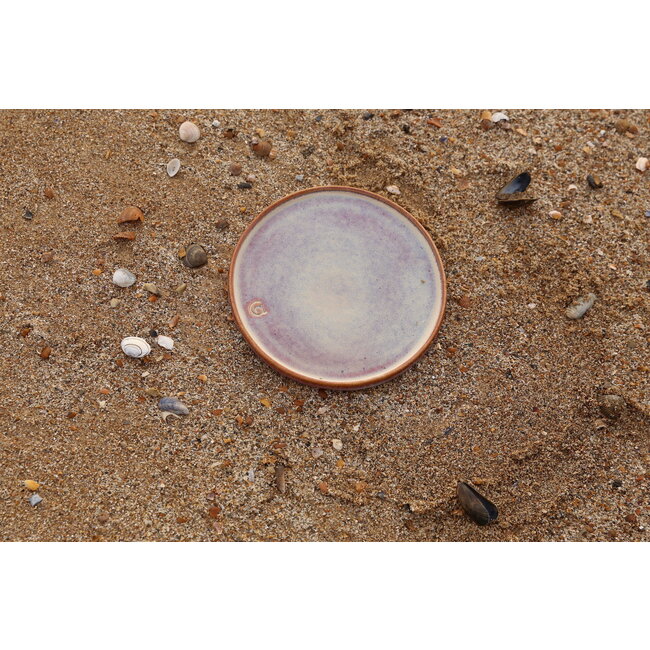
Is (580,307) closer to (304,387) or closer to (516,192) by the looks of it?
(516,192)

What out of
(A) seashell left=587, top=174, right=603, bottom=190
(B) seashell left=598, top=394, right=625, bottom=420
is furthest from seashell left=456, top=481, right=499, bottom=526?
(A) seashell left=587, top=174, right=603, bottom=190

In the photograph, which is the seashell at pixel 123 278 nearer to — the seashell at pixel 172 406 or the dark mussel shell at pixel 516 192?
the seashell at pixel 172 406

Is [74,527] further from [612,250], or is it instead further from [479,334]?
[612,250]

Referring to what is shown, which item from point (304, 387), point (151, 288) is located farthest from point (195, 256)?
point (304, 387)

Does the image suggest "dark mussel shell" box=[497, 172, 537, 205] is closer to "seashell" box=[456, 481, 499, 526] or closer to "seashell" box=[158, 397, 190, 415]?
"seashell" box=[456, 481, 499, 526]

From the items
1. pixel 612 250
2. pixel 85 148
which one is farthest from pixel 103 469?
pixel 612 250
